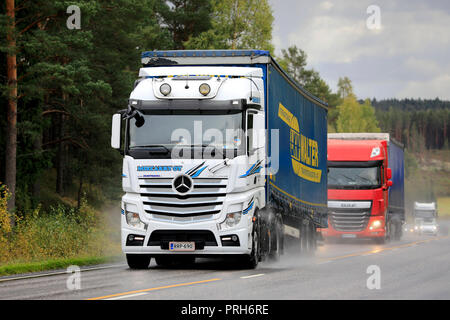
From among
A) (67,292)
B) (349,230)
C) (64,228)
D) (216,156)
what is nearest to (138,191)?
(216,156)

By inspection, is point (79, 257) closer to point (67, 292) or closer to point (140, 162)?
point (140, 162)

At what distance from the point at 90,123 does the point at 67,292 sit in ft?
98.2

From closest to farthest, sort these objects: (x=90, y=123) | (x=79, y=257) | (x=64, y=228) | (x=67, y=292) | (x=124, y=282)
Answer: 1. (x=67, y=292)
2. (x=124, y=282)
3. (x=79, y=257)
4. (x=64, y=228)
5. (x=90, y=123)

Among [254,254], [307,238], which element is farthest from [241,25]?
[254,254]

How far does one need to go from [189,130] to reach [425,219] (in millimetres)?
55148

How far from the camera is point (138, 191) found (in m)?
15.7

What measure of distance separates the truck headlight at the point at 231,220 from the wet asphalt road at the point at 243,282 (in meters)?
0.91

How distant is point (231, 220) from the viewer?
50.9 ft

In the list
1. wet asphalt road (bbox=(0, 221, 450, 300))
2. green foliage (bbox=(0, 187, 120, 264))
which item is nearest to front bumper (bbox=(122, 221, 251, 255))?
wet asphalt road (bbox=(0, 221, 450, 300))

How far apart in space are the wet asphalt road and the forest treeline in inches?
601

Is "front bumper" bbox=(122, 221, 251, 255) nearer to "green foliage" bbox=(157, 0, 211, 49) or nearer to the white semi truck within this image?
the white semi truck

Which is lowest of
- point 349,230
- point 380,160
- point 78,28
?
point 349,230

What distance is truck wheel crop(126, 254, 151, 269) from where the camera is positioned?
1652cm

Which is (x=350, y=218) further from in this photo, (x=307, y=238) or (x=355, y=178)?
(x=307, y=238)
